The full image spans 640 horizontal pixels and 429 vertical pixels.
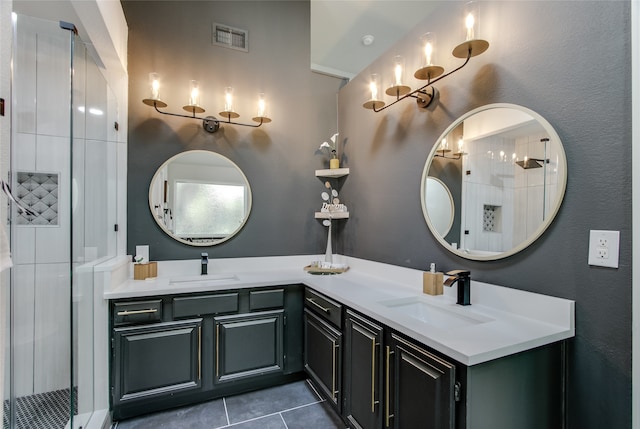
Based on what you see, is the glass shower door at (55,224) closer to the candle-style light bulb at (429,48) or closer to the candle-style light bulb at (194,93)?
the candle-style light bulb at (194,93)

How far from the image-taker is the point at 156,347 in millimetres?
2018

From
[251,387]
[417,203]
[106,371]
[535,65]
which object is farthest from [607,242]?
[106,371]

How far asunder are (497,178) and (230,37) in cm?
254

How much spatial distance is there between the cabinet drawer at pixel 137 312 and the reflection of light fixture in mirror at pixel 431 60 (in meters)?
2.07

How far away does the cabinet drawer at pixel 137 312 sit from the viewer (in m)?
1.94

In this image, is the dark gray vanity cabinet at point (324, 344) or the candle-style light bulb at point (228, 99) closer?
the dark gray vanity cabinet at point (324, 344)

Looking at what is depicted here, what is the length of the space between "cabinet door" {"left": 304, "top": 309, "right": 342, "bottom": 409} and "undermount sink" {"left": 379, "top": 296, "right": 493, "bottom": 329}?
42cm

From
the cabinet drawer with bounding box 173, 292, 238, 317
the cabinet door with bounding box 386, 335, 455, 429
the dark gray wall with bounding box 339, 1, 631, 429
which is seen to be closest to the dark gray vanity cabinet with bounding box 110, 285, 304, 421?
the cabinet drawer with bounding box 173, 292, 238, 317

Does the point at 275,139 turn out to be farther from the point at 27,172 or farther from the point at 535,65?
the point at 535,65

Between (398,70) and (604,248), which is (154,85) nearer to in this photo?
(398,70)

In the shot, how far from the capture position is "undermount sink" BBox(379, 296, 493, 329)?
1.54 meters

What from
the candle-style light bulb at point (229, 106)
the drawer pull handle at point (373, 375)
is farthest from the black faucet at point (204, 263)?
the drawer pull handle at point (373, 375)

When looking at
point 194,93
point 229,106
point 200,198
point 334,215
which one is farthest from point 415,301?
point 194,93

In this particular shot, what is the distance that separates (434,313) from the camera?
1.75 metres
